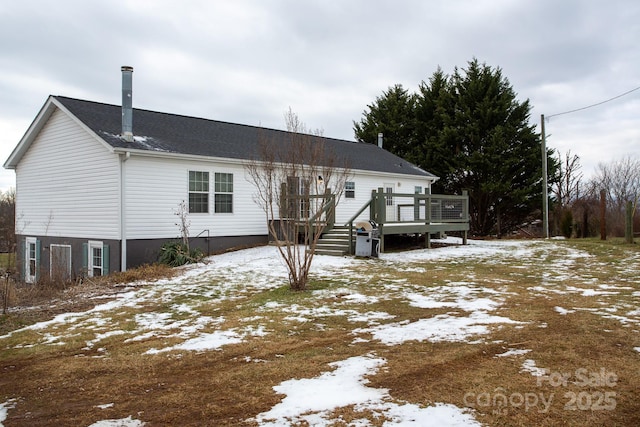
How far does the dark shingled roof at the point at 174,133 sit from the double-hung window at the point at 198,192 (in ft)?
2.26

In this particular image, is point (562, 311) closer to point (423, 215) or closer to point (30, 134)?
point (423, 215)

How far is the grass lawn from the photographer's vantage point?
366cm

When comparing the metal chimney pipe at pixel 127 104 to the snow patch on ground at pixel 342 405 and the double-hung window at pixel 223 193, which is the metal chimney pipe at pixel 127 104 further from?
the snow patch on ground at pixel 342 405

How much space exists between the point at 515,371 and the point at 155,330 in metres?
4.51

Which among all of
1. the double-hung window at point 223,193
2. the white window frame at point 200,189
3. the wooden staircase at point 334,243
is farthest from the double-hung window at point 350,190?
the white window frame at point 200,189

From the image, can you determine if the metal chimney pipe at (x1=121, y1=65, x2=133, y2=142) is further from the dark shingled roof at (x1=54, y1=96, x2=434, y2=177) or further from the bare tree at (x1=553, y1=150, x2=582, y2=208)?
the bare tree at (x1=553, y1=150, x2=582, y2=208)

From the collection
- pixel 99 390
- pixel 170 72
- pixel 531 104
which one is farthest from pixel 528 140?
pixel 99 390

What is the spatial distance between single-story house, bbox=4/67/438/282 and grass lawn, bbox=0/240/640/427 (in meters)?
4.18

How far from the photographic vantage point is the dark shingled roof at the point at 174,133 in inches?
552

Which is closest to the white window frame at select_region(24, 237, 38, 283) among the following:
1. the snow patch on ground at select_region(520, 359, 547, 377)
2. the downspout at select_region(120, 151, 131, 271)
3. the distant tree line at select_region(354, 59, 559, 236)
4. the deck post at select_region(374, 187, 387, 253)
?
the downspout at select_region(120, 151, 131, 271)

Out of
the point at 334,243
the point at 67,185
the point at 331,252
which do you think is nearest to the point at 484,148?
the point at 334,243

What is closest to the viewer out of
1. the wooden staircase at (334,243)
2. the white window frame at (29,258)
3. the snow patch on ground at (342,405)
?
the snow patch on ground at (342,405)

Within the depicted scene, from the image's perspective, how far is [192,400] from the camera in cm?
391

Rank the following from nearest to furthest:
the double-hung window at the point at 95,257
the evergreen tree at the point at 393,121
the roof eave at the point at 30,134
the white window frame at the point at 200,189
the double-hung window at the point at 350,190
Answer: the double-hung window at the point at 95,257 → the white window frame at the point at 200,189 → the roof eave at the point at 30,134 → the double-hung window at the point at 350,190 → the evergreen tree at the point at 393,121
